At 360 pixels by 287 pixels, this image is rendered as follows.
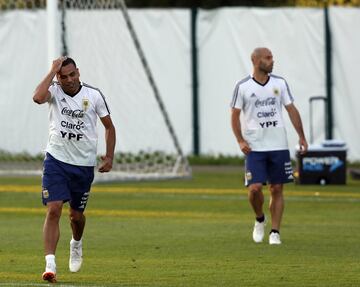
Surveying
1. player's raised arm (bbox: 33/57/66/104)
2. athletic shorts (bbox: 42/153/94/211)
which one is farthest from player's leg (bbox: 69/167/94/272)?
player's raised arm (bbox: 33/57/66/104)

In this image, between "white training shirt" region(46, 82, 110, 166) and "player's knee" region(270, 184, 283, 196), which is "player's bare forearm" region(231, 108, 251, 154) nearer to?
"player's knee" region(270, 184, 283, 196)

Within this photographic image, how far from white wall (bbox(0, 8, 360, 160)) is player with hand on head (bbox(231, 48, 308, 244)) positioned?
15.4m

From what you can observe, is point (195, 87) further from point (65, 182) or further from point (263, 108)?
point (65, 182)

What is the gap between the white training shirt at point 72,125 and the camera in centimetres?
1388

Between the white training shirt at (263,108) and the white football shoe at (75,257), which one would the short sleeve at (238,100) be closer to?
the white training shirt at (263,108)

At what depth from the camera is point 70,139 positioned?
13.9m

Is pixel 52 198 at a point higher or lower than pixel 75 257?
higher

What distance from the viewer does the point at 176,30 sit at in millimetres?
34344

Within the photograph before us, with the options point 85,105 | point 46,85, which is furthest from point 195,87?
point 46,85

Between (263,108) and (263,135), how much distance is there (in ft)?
1.04

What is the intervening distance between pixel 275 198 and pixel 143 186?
10.2 m

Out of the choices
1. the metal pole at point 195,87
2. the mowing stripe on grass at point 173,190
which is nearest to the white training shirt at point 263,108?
the mowing stripe on grass at point 173,190

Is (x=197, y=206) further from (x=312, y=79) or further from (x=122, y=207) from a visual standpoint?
(x=312, y=79)

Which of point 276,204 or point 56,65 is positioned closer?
point 56,65
